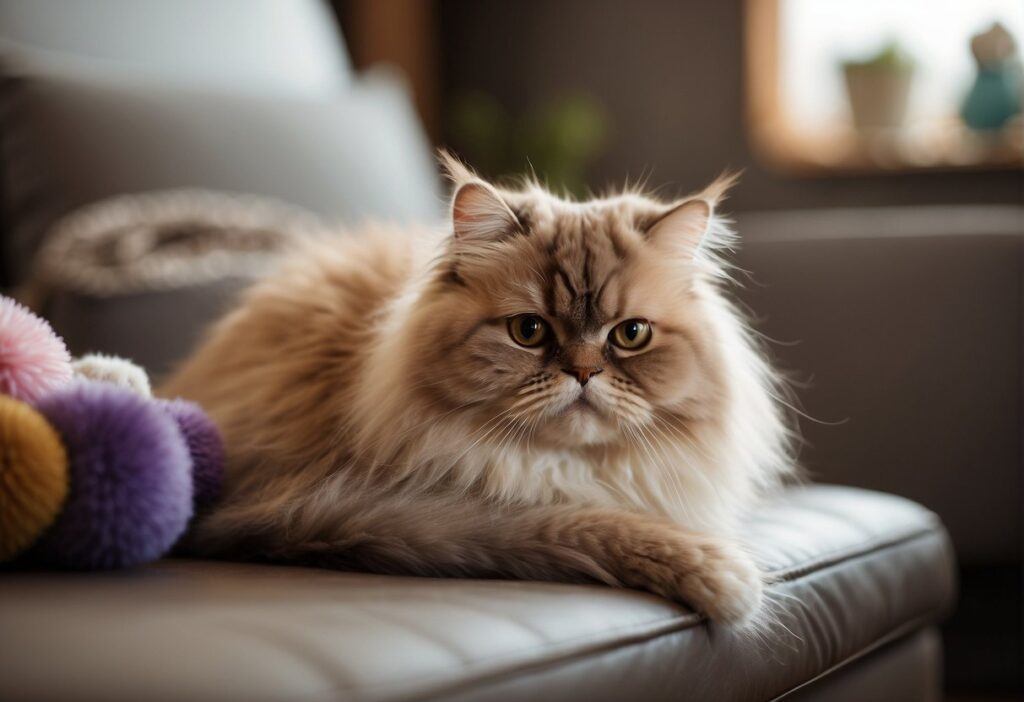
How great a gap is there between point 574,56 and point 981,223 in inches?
92.1

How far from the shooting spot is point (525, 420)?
3.66 ft

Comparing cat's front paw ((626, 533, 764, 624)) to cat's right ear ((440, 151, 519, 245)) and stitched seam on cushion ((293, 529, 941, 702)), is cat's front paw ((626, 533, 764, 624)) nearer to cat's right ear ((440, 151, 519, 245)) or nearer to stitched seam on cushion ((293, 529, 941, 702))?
stitched seam on cushion ((293, 529, 941, 702))

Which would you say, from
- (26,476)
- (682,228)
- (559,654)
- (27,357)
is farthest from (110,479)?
(682,228)

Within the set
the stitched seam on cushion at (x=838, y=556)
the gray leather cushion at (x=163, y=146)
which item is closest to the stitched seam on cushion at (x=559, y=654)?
the stitched seam on cushion at (x=838, y=556)

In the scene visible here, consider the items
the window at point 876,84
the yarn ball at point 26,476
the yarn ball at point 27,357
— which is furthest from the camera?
the window at point 876,84

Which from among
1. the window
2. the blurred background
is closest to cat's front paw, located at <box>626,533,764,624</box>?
the blurred background

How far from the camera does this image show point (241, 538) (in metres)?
1.09

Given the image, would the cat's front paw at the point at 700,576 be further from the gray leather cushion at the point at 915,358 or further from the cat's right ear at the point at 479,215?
the gray leather cushion at the point at 915,358

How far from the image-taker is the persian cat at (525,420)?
104 centimetres

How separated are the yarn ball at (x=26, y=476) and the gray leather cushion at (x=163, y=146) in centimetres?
100

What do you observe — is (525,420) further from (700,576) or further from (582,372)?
(700,576)

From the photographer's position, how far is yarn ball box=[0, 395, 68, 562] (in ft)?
2.75

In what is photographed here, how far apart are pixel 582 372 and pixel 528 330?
0.29ft

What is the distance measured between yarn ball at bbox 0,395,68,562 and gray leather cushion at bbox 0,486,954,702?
1.8 inches
